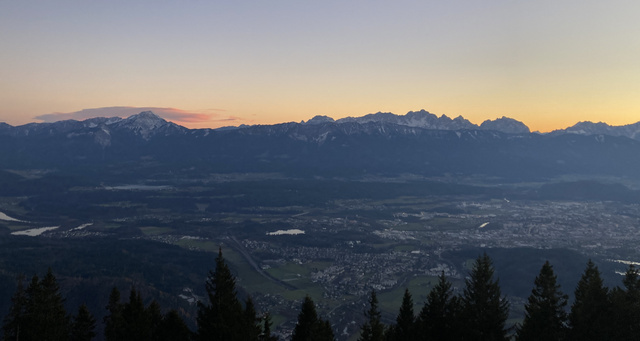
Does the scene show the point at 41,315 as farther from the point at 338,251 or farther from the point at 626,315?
the point at 338,251

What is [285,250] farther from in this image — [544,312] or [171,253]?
[544,312]

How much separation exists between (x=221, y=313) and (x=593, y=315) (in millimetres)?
23042

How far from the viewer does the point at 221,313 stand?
26453mm

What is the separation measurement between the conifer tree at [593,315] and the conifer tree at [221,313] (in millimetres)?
21275

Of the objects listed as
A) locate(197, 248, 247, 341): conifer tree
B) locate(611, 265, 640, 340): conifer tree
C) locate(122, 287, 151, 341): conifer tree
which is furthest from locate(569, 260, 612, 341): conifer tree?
locate(122, 287, 151, 341): conifer tree

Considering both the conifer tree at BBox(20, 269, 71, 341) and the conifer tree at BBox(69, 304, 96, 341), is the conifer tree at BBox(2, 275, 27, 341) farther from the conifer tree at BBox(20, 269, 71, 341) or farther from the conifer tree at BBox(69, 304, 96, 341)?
the conifer tree at BBox(69, 304, 96, 341)

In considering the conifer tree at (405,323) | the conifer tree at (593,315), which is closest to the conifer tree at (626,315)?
the conifer tree at (593,315)

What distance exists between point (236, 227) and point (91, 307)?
3759 inches

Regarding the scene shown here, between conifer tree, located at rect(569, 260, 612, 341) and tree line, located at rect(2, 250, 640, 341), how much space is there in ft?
0.18

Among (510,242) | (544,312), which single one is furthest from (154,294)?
(510,242)

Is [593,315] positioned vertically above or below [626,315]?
below

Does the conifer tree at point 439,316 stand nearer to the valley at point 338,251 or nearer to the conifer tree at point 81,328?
the conifer tree at point 81,328

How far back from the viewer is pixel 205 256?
125m

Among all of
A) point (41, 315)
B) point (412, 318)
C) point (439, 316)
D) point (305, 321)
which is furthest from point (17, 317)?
point (439, 316)
